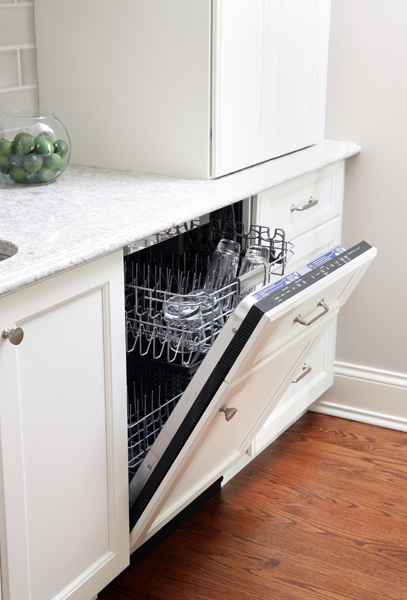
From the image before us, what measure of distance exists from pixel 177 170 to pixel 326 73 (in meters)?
0.83

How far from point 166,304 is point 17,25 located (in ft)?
3.08

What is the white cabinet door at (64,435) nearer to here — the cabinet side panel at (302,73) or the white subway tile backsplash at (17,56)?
the white subway tile backsplash at (17,56)

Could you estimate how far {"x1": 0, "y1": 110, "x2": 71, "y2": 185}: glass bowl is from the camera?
166cm

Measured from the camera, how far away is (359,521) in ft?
6.77

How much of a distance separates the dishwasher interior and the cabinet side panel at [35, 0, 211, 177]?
7.4 inches

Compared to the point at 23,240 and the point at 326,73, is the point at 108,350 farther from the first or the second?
the point at 326,73

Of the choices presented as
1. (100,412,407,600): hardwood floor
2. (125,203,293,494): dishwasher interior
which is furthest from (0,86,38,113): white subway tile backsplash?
(100,412,407,600): hardwood floor

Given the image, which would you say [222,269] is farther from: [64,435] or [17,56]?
[17,56]

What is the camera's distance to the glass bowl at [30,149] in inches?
65.4

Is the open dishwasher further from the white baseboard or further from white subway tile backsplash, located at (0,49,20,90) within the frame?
the white baseboard

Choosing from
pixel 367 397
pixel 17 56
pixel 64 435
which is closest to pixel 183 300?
pixel 64 435

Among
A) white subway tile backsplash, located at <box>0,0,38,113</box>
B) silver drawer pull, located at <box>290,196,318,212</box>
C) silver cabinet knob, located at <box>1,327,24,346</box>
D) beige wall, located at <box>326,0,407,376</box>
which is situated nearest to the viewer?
silver cabinet knob, located at <box>1,327,24,346</box>

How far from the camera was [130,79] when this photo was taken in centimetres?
185

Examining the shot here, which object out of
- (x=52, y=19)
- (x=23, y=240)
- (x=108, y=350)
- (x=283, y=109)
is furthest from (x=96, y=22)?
(x=108, y=350)
